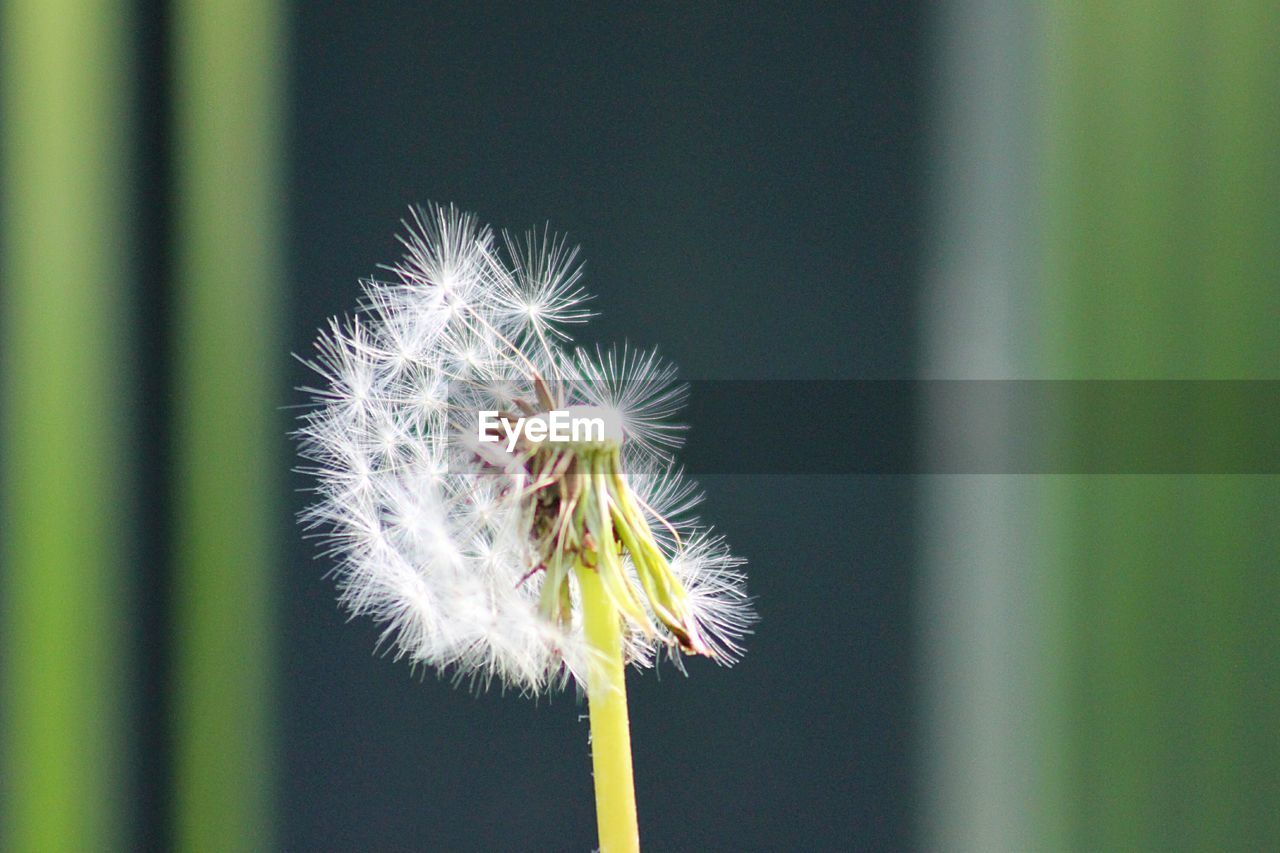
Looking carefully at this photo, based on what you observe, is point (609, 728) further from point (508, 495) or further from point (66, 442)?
point (66, 442)

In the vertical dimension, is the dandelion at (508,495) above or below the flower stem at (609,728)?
above

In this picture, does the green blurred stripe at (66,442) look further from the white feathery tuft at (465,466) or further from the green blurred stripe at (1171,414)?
the green blurred stripe at (1171,414)

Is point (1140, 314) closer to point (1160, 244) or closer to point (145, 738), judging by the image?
point (1160, 244)

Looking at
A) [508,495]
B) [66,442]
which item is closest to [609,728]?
[508,495]

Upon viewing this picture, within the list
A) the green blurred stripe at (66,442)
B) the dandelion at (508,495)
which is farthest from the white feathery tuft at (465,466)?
the green blurred stripe at (66,442)

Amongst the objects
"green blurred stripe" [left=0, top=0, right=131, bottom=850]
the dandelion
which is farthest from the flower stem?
"green blurred stripe" [left=0, top=0, right=131, bottom=850]

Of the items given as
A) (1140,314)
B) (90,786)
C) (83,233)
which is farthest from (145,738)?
(1140,314)

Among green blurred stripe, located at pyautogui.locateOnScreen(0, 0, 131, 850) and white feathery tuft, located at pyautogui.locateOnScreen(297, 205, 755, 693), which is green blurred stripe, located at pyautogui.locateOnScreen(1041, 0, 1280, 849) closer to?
white feathery tuft, located at pyautogui.locateOnScreen(297, 205, 755, 693)
